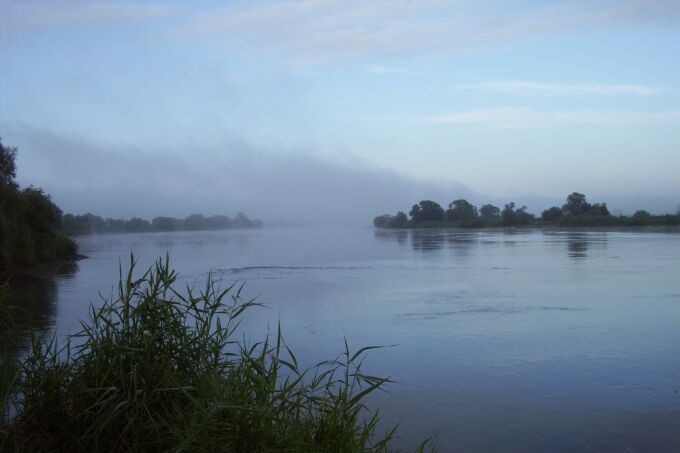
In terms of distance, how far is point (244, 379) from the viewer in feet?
16.2

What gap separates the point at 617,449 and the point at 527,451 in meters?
0.86

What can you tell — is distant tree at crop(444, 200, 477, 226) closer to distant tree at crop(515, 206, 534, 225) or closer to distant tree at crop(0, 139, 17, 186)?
distant tree at crop(515, 206, 534, 225)

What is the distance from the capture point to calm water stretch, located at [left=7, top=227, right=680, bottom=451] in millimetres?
6559

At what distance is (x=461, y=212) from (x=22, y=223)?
94829mm

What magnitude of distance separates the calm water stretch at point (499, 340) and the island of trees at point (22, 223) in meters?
2.26

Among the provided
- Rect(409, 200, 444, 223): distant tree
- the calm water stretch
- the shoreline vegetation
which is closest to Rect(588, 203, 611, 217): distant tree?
the shoreline vegetation

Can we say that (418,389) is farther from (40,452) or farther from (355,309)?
(355,309)

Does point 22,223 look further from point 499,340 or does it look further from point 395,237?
point 395,237

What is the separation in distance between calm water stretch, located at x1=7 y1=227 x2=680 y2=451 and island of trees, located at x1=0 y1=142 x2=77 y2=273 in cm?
226

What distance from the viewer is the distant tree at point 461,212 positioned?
360ft

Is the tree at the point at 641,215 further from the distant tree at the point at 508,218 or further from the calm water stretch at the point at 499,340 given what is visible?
the calm water stretch at the point at 499,340

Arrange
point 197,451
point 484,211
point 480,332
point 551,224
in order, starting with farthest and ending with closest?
point 484,211 → point 551,224 → point 480,332 → point 197,451

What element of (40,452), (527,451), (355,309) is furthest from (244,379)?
(355,309)

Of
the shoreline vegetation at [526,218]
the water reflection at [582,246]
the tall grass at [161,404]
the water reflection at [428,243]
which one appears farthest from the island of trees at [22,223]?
the shoreline vegetation at [526,218]
